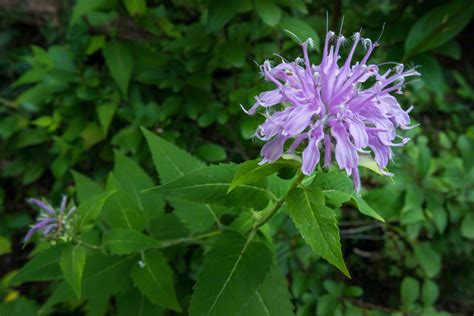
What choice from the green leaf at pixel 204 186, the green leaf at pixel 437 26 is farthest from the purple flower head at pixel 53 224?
the green leaf at pixel 437 26

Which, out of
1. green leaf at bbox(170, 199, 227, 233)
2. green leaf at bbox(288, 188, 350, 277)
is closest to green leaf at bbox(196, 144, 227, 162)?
green leaf at bbox(170, 199, 227, 233)

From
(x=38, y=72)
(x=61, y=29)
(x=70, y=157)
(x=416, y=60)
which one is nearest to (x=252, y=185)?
(x=416, y=60)

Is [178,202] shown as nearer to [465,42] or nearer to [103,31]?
[103,31]

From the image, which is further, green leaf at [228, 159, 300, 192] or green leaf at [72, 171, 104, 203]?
green leaf at [72, 171, 104, 203]

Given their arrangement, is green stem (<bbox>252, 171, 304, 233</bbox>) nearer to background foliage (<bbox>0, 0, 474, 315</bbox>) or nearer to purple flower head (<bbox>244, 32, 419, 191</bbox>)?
purple flower head (<bbox>244, 32, 419, 191</bbox>)

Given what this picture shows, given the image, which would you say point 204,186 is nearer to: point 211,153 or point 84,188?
point 84,188
